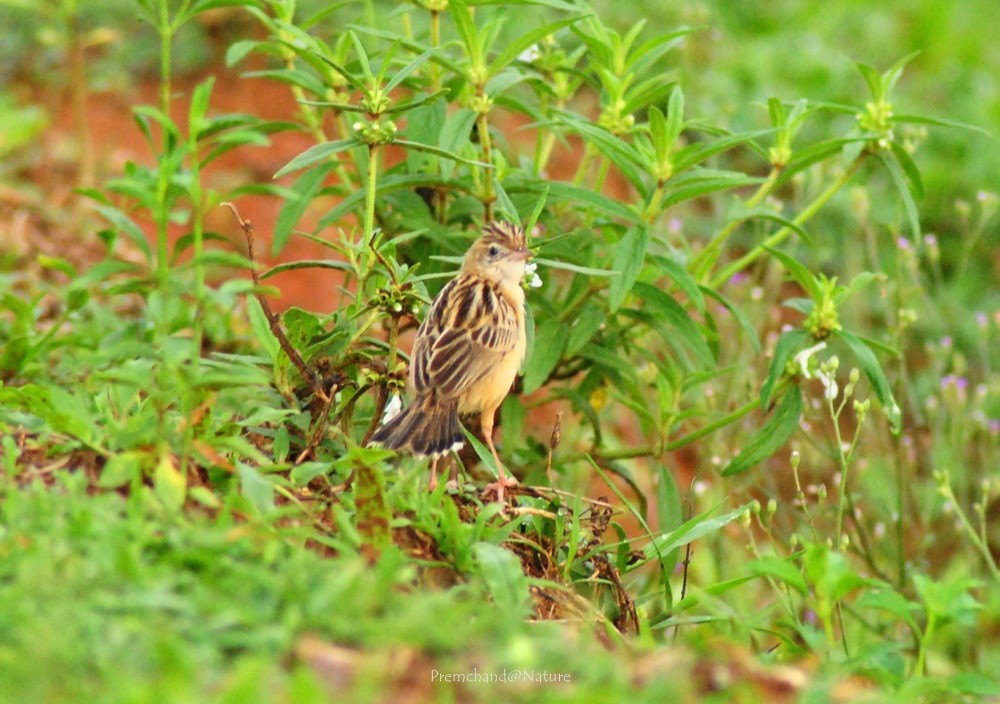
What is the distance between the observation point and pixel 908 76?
1210cm

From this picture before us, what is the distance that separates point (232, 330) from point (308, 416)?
2.19m

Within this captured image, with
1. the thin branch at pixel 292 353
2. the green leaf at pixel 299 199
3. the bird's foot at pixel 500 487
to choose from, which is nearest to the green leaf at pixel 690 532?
the bird's foot at pixel 500 487

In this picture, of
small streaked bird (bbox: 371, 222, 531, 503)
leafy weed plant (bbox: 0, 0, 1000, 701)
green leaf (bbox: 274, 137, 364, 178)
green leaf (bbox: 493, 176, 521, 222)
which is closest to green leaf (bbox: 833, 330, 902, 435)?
leafy weed plant (bbox: 0, 0, 1000, 701)

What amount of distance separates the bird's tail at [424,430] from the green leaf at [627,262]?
738mm

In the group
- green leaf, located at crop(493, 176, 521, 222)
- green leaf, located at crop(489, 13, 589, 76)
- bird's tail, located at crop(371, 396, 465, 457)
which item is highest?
green leaf, located at crop(489, 13, 589, 76)

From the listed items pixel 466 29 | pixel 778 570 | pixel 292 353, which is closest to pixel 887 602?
pixel 778 570

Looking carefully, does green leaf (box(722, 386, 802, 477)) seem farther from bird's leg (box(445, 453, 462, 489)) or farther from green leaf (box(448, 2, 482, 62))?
green leaf (box(448, 2, 482, 62))

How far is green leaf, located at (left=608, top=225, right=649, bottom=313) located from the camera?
4.83m

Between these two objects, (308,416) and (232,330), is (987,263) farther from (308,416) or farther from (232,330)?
(308,416)

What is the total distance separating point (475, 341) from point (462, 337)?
0.05 m

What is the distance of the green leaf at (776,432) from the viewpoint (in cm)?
518

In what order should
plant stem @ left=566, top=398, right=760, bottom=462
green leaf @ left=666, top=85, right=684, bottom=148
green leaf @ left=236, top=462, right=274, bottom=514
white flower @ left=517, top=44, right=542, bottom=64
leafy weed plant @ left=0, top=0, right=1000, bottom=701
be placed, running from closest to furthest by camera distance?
leafy weed plant @ left=0, top=0, right=1000, bottom=701
green leaf @ left=236, top=462, right=274, bottom=514
green leaf @ left=666, top=85, right=684, bottom=148
plant stem @ left=566, top=398, right=760, bottom=462
white flower @ left=517, top=44, right=542, bottom=64

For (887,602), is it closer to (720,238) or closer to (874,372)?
(874,372)

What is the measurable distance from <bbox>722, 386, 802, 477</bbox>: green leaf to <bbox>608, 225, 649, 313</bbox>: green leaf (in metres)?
0.84
